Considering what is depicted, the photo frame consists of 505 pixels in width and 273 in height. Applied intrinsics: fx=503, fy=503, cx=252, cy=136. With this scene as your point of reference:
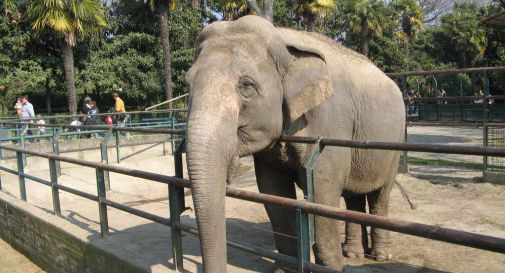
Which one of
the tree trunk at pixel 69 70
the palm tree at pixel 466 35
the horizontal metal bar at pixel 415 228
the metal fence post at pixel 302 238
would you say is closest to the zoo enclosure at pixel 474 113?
the metal fence post at pixel 302 238

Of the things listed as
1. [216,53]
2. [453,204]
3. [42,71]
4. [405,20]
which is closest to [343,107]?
[216,53]

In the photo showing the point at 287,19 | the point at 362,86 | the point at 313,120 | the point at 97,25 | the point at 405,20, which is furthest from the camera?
the point at 405,20

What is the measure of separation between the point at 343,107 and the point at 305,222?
1.47m

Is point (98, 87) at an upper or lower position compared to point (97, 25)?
lower

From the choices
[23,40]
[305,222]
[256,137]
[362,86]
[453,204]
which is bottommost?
[453,204]

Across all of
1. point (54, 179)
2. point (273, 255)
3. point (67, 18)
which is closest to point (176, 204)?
point (273, 255)

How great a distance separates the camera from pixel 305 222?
2818 mm

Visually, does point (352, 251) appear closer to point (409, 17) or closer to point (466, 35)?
point (466, 35)

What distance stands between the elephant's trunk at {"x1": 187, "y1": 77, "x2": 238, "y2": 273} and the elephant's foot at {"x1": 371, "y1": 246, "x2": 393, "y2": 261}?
2720 mm

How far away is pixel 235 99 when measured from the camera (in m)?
2.98

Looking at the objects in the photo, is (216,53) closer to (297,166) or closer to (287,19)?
(297,166)

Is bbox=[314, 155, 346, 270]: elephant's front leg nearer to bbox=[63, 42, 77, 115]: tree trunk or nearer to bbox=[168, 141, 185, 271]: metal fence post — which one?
bbox=[168, 141, 185, 271]: metal fence post

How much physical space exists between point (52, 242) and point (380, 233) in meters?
3.56

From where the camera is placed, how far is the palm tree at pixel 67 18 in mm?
18609
